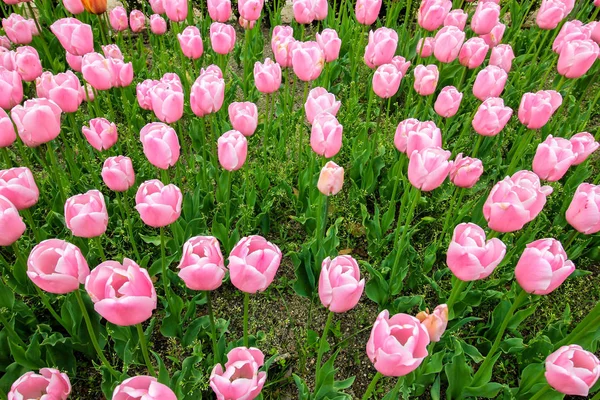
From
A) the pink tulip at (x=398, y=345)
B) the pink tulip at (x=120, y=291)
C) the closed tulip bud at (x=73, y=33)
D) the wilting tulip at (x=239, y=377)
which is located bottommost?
the wilting tulip at (x=239, y=377)

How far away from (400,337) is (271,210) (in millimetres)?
1556

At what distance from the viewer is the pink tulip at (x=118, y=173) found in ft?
5.85

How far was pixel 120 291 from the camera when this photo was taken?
1204 millimetres

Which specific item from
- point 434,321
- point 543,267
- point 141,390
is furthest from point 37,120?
point 543,267

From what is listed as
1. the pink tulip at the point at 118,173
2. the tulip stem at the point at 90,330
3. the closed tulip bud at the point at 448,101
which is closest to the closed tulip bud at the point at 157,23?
the pink tulip at the point at 118,173

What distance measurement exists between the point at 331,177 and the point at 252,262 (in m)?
0.57

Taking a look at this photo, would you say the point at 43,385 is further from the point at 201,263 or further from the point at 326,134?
the point at 326,134

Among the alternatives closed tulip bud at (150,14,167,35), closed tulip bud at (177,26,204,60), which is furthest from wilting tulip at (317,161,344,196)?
closed tulip bud at (150,14,167,35)

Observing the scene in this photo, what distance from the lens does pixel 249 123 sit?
2121 millimetres

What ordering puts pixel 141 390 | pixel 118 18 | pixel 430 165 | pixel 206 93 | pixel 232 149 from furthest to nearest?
pixel 118 18, pixel 206 93, pixel 232 149, pixel 430 165, pixel 141 390

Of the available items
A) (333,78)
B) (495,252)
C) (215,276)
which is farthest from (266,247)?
(333,78)

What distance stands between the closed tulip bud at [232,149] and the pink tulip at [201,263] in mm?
597

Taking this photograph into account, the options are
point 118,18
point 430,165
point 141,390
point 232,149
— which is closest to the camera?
point 141,390

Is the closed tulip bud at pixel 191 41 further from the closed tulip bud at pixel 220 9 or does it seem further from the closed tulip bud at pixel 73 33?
the closed tulip bud at pixel 73 33
